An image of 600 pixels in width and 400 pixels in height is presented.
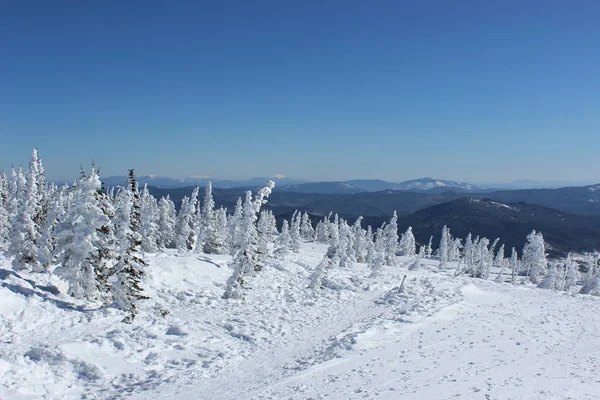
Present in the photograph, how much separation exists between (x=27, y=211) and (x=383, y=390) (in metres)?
29.8

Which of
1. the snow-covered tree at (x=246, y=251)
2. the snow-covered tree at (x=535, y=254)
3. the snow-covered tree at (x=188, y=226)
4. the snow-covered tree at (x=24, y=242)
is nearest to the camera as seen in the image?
the snow-covered tree at (x=24, y=242)

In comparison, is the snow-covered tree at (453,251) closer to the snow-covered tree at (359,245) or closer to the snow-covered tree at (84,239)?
the snow-covered tree at (359,245)

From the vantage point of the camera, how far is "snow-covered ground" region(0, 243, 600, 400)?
45.9 ft

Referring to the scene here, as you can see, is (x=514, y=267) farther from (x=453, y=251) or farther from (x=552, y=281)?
(x=453, y=251)

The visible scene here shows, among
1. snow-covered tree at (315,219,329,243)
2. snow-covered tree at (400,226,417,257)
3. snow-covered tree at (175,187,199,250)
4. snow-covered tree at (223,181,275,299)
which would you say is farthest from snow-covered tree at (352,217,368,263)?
snow-covered tree at (223,181,275,299)

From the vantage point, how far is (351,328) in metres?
23.3

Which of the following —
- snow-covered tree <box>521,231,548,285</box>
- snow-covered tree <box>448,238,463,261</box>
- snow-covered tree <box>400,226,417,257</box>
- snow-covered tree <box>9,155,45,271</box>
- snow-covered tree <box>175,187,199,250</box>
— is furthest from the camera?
snow-covered tree <box>448,238,463,261</box>

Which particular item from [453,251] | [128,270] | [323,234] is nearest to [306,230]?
[323,234]

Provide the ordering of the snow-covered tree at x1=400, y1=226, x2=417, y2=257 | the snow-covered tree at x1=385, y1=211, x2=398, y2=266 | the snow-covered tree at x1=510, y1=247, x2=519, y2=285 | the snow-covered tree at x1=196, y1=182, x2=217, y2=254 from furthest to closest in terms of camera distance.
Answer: the snow-covered tree at x1=400, y1=226, x2=417, y2=257
the snow-covered tree at x1=385, y1=211, x2=398, y2=266
the snow-covered tree at x1=510, y1=247, x2=519, y2=285
the snow-covered tree at x1=196, y1=182, x2=217, y2=254

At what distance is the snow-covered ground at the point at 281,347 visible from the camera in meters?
14.0

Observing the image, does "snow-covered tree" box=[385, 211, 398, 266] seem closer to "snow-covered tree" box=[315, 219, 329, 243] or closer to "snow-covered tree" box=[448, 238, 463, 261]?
"snow-covered tree" box=[315, 219, 329, 243]

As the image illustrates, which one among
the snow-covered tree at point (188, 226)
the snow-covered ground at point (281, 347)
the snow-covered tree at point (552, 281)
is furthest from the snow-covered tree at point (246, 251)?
the snow-covered tree at point (552, 281)

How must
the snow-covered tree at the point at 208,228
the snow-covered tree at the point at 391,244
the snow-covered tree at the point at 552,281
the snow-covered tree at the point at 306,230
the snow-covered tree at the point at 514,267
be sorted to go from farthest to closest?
1. the snow-covered tree at the point at 306,230
2. the snow-covered tree at the point at 391,244
3. the snow-covered tree at the point at 514,267
4. the snow-covered tree at the point at 552,281
5. the snow-covered tree at the point at 208,228

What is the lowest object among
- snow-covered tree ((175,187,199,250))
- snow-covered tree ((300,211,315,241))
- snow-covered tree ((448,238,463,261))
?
snow-covered tree ((448,238,463,261))
